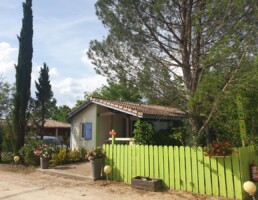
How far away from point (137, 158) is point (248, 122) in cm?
372

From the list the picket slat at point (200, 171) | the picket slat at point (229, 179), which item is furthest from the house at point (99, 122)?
the picket slat at point (229, 179)

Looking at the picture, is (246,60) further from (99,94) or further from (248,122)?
(99,94)

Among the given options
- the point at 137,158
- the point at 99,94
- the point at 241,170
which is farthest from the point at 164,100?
the point at 99,94

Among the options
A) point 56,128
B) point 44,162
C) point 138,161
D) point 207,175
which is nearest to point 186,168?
point 207,175

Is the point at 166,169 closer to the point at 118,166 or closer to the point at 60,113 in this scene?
the point at 118,166

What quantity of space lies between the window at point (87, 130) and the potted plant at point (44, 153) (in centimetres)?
471

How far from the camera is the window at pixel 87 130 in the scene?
1849cm

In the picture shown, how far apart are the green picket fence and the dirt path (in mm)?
355

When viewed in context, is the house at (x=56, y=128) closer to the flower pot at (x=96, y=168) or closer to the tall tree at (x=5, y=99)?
the tall tree at (x=5, y=99)

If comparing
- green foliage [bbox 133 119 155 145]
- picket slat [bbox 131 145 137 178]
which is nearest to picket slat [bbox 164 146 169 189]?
picket slat [bbox 131 145 137 178]

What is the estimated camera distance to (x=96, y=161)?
32.9 ft

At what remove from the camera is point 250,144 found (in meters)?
8.74

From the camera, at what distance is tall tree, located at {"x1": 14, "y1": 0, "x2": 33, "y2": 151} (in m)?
16.2

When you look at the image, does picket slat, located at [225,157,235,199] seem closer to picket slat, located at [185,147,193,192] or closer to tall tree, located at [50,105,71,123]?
picket slat, located at [185,147,193,192]
